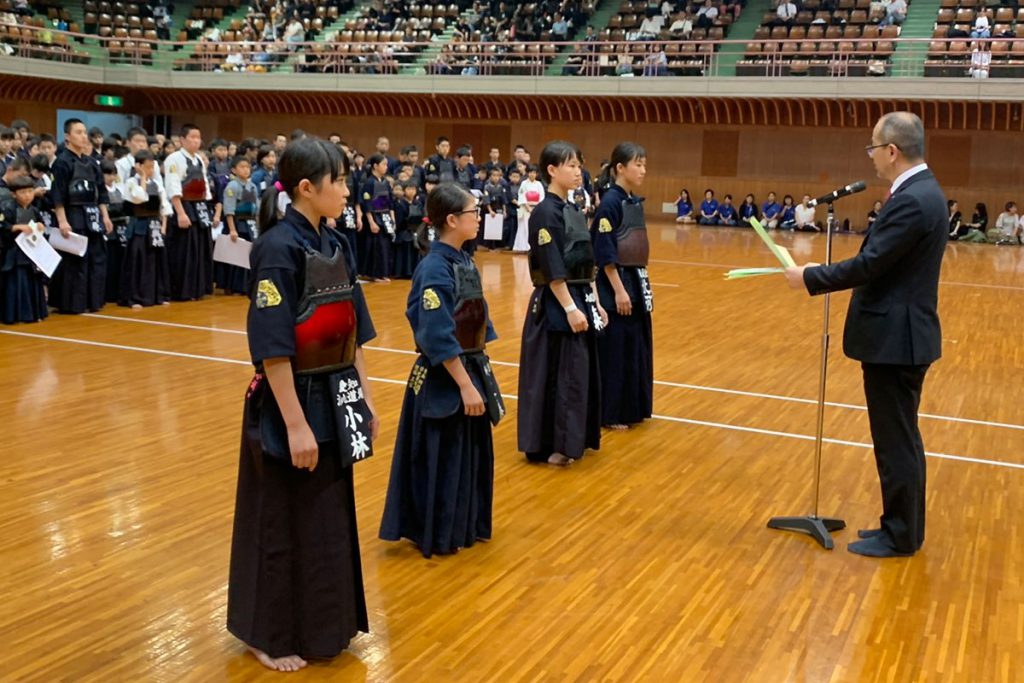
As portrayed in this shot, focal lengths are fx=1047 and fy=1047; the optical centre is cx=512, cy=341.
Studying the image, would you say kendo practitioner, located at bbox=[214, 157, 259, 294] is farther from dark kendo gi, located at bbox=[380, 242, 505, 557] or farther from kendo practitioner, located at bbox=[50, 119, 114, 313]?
dark kendo gi, located at bbox=[380, 242, 505, 557]

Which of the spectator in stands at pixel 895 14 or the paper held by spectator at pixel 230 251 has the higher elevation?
the spectator in stands at pixel 895 14

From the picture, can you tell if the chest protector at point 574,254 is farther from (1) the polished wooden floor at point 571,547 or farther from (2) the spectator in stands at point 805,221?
(2) the spectator in stands at point 805,221

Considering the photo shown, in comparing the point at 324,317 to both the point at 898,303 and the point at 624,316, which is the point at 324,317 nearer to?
A: the point at 898,303

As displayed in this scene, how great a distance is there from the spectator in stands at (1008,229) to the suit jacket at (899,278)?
67.7ft

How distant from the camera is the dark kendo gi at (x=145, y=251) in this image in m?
10.7

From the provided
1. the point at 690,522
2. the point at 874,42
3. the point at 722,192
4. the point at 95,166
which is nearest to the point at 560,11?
the point at 722,192

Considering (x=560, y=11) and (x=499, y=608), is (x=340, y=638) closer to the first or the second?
(x=499, y=608)

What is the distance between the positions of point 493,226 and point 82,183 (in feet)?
27.5

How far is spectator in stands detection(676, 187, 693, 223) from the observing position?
26.7 m

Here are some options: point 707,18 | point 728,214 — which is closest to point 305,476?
point 728,214

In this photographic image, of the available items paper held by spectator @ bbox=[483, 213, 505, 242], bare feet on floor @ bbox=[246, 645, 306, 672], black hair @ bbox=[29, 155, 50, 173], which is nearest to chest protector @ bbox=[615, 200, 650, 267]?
bare feet on floor @ bbox=[246, 645, 306, 672]

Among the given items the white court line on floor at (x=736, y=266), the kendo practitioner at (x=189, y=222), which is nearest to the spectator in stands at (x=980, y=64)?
the white court line on floor at (x=736, y=266)

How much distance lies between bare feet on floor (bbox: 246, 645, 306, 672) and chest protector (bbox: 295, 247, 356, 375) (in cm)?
98

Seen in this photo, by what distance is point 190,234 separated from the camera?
11578 mm
